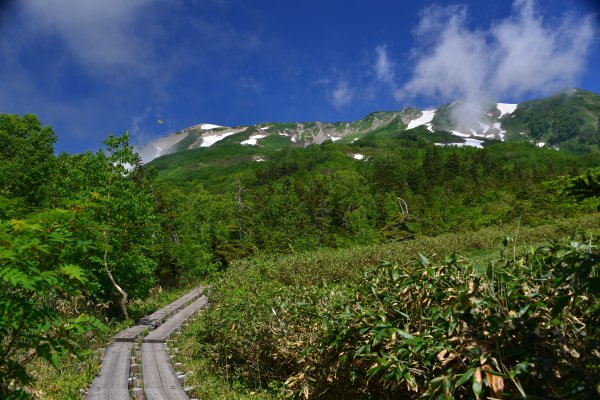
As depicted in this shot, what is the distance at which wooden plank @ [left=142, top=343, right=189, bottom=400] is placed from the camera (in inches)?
287

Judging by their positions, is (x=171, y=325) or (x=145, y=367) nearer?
(x=145, y=367)

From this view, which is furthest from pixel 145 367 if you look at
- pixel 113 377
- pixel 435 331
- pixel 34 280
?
pixel 435 331

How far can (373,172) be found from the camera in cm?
12706

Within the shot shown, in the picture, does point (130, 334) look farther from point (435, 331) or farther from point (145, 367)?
point (435, 331)

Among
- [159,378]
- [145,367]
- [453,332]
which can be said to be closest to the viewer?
[453,332]

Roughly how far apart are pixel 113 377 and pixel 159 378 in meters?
1.11

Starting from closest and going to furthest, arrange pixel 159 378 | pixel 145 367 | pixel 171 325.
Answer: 1. pixel 159 378
2. pixel 145 367
3. pixel 171 325

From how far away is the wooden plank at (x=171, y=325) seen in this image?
12.5 meters

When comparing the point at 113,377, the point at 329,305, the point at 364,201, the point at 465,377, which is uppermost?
the point at 364,201

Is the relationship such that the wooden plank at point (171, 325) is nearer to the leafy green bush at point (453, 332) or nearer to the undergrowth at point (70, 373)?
the undergrowth at point (70, 373)

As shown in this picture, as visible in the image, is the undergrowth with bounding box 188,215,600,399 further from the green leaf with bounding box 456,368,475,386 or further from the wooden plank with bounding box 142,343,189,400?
the wooden plank with bounding box 142,343,189,400

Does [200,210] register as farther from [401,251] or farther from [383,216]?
[401,251]

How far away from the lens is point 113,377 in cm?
857

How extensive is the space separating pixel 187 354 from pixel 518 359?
9.82m
